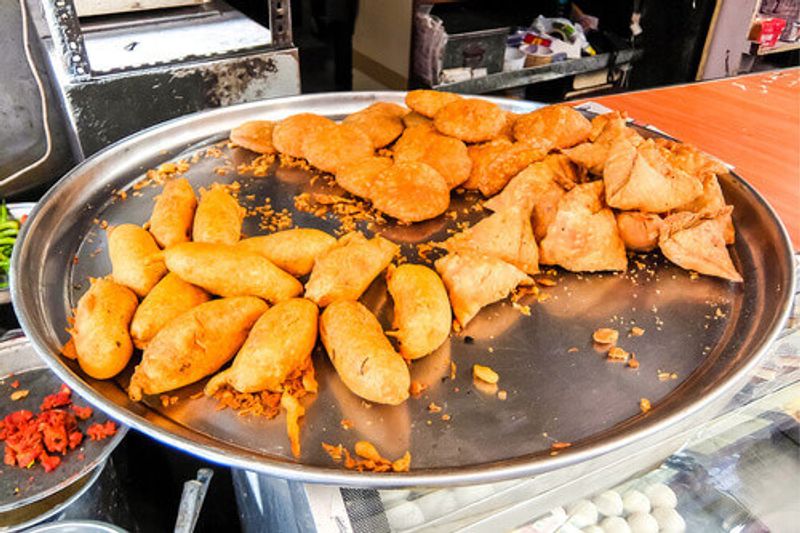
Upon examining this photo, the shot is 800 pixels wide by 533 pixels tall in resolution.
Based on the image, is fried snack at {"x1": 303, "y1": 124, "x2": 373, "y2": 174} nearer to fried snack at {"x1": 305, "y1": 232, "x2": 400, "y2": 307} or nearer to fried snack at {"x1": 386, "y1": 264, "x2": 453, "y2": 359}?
fried snack at {"x1": 305, "y1": 232, "x2": 400, "y2": 307}

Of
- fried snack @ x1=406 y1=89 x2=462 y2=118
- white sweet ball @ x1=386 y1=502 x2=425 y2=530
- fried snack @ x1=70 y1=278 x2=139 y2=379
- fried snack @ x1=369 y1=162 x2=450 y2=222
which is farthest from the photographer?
fried snack @ x1=406 y1=89 x2=462 y2=118

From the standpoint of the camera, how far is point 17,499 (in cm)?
143

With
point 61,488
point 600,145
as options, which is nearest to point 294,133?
point 600,145

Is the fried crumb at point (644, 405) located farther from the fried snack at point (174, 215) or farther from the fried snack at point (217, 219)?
the fried snack at point (174, 215)

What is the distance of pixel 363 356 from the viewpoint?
3.61ft

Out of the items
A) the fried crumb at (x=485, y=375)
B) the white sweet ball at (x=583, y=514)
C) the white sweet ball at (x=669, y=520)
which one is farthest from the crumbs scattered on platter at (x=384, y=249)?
the white sweet ball at (x=669, y=520)

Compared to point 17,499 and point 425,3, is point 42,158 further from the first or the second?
point 425,3

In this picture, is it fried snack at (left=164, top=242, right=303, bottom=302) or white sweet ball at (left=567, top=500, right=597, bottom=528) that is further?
white sweet ball at (left=567, top=500, right=597, bottom=528)

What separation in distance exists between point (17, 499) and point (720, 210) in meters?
1.86

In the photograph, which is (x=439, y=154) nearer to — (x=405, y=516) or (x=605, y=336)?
(x=605, y=336)

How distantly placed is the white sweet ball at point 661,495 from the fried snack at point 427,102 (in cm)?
121

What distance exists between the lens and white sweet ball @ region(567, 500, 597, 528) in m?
1.38

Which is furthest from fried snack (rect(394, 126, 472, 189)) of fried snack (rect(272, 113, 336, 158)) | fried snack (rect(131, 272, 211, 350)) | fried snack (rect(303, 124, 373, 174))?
fried snack (rect(131, 272, 211, 350))

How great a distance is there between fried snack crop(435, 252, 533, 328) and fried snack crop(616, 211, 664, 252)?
343 mm
